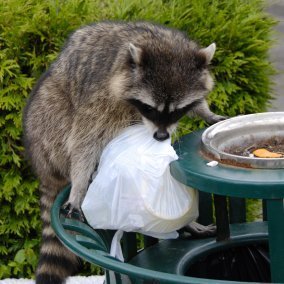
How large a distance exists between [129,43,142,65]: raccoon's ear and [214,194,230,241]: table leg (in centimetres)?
63

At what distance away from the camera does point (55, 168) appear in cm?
373

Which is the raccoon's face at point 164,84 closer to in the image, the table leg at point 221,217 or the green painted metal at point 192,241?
the green painted metal at point 192,241

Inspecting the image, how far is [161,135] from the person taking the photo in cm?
297

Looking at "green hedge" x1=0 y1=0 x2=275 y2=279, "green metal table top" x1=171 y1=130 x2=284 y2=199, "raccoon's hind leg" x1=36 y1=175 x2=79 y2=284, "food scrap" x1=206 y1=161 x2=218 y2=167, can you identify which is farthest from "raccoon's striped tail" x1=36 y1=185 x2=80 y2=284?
"food scrap" x1=206 y1=161 x2=218 y2=167

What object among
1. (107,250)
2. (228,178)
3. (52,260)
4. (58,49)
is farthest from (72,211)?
(58,49)

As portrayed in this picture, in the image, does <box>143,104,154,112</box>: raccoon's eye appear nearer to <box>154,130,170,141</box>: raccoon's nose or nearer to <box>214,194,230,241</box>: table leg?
<box>154,130,170,141</box>: raccoon's nose

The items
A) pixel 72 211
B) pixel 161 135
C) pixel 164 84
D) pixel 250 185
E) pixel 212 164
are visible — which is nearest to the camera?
pixel 250 185

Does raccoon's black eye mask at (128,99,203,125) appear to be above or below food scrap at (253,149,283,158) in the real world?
below

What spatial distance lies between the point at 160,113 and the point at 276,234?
868 millimetres

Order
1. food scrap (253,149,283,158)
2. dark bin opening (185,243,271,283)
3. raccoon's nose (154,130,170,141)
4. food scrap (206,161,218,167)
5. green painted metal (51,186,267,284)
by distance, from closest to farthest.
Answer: green painted metal (51,186,267,284), food scrap (206,161,218,167), food scrap (253,149,283,158), raccoon's nose (154,130,170,141), dark bin opening (185,243,271,283)

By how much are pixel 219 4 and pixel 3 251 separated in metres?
1.82

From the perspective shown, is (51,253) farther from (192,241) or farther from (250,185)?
(250,185)

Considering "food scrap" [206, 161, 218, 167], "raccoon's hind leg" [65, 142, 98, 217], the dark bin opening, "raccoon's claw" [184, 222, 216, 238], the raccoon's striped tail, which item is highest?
"food scrap" [206, 161, 218, 167]

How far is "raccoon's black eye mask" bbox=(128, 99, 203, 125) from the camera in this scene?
10.3ft
